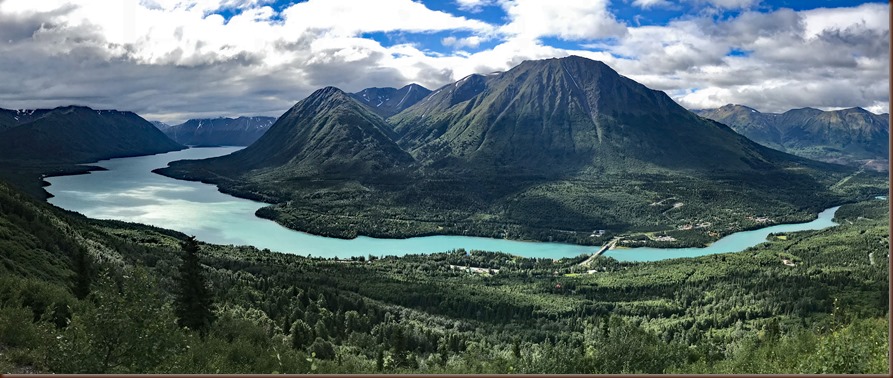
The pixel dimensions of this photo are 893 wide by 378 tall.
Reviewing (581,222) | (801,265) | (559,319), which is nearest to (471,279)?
(559,319)

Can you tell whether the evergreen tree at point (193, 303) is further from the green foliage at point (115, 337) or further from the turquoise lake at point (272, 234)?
the turquoise lake at point (272, 234)

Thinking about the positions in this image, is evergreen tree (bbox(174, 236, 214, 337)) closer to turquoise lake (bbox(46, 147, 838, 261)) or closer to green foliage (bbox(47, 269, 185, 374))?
green foliage (bbox(47, 269, 185, 374))

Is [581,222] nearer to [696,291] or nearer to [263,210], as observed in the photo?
[696,291]

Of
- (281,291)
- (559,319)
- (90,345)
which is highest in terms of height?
(90,345)

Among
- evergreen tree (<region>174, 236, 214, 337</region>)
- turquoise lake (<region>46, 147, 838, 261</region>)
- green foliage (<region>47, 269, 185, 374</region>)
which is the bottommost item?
turquoise lake (<region>46, 147, 838, 261</region>)

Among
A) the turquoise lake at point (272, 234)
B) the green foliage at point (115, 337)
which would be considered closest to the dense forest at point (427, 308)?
the green foliage at point (115, 337)

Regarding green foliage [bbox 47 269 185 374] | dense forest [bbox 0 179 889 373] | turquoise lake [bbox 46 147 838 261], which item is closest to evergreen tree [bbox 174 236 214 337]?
dense forest [bbox 0 179 889 373]

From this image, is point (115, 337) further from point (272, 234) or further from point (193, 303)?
point (272, 234)

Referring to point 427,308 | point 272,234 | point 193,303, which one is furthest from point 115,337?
point 272,234
